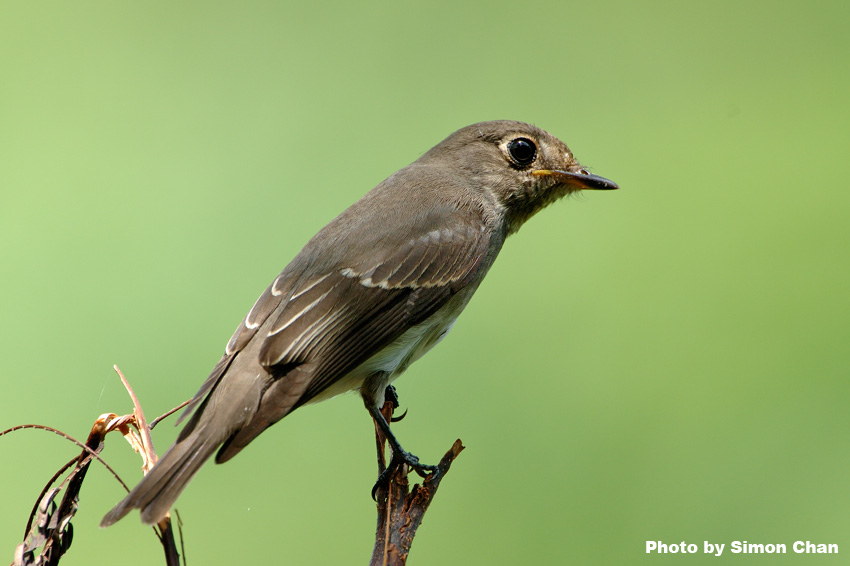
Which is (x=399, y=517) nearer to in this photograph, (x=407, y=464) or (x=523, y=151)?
(x=407, y=464)

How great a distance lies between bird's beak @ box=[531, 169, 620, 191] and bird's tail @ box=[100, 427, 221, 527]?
1.94 m

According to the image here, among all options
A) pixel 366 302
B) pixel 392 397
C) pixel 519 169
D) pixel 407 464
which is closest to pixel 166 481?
pixel 407 464

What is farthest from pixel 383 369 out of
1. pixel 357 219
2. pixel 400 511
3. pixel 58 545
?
pixel 58 545

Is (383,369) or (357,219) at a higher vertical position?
(357,219)

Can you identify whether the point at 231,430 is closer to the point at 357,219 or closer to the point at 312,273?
the point at 312,273

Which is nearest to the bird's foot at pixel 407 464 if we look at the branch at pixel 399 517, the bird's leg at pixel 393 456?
the bird's leg at pixel 393 456

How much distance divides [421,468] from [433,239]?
0.89 meters

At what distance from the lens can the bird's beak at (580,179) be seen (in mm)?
3650

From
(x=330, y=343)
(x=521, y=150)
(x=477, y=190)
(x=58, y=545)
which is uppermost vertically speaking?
(x=521, y=150)

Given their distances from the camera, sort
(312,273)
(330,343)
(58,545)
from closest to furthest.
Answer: (58,545)
(330,343)
(312,273)

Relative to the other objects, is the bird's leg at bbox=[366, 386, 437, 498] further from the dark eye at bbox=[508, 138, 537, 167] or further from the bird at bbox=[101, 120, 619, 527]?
the dark eye at bbox=[508, 138, 537, 167]

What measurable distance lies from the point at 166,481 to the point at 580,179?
2.21 metres

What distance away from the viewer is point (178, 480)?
2.28 meters

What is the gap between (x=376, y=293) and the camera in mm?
3037
